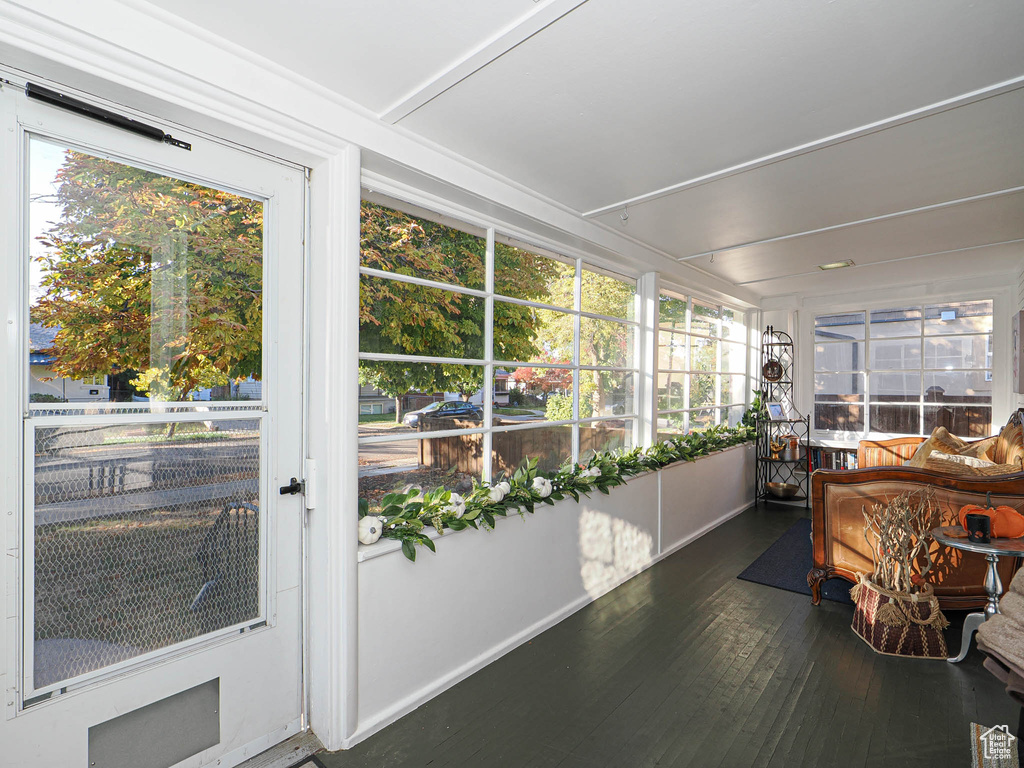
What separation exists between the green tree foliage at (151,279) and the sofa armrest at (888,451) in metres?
5.47

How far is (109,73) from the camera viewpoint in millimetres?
1553

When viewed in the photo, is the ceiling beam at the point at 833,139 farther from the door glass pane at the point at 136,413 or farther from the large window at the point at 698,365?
the door glass pane at the point at 136,413

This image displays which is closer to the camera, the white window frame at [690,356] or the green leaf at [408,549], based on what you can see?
the green leaf at [408,549]

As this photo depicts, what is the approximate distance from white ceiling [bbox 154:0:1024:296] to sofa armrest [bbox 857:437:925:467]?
103 inches

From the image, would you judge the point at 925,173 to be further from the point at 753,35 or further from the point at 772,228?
the point at 753,35

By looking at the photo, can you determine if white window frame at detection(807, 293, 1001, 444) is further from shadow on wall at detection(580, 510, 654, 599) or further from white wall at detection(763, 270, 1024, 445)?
shadow on wall at detection(580, 510, 654, 599)

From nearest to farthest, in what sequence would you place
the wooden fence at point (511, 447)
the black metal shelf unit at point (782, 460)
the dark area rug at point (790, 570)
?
the wooden fence at point (511, 447) → the dark area rug at point (790, 570) → the black metal shelf unit at point (782, 460)

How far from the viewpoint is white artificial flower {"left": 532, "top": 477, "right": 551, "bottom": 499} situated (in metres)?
3.05

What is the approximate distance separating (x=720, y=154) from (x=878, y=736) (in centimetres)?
255

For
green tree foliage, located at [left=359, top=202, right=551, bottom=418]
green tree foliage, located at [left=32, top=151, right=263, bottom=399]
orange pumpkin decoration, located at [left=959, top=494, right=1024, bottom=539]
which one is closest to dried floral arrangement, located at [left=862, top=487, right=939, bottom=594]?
orange pumpkin decoration, located at [left=959, top=494, right=1024, bottom=539]

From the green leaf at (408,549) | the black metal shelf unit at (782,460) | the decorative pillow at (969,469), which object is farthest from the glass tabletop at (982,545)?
the black metal shelf unit at (782,460)

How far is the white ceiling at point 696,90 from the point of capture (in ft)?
5.13

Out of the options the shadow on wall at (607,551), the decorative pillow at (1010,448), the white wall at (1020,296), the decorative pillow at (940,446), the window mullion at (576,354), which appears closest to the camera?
the decorative pillow at (1010,448)

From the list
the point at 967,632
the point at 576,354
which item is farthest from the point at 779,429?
the point at 576,354
